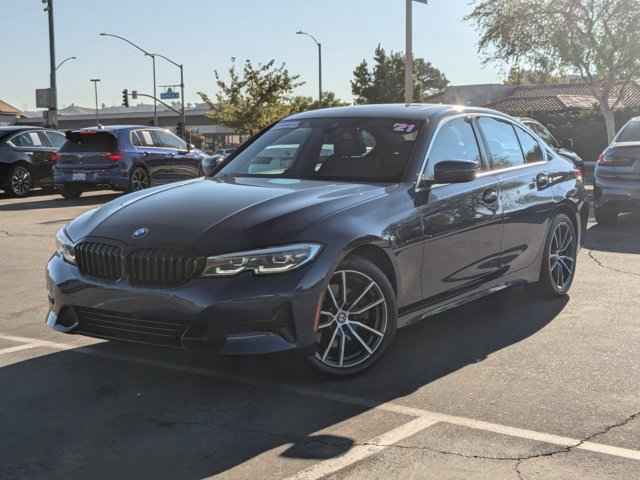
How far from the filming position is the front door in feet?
17.3

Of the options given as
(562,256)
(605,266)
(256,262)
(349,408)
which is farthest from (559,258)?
(256,262)

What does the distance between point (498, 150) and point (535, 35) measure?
25.8 meters

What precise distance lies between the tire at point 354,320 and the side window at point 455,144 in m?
1.02

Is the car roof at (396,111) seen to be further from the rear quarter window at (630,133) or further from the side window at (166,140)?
the side window at (166,140)

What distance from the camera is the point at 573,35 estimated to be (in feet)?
98.3

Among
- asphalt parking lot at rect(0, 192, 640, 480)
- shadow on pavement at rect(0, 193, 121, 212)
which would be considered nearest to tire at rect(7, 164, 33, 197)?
shadow on pavement at rect(0, 193, 121, 212)

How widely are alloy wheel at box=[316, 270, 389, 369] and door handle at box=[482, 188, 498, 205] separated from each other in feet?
4.62

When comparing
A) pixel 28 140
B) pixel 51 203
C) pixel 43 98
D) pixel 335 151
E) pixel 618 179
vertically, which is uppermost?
pixel 43 98

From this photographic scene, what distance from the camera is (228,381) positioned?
4738 millimetres

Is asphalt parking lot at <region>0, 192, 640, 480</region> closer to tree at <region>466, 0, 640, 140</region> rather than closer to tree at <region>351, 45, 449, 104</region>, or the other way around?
tree at <region>466, 0, 640, 140</region>

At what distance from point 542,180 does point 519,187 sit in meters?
0.47

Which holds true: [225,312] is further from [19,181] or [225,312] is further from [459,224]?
[19,181]

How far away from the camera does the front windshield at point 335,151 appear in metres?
5.46

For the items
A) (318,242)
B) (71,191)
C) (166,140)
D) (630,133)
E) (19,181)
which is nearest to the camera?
(318,242)
